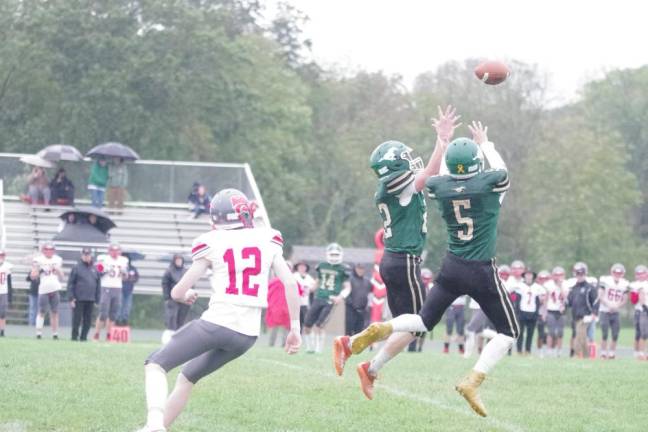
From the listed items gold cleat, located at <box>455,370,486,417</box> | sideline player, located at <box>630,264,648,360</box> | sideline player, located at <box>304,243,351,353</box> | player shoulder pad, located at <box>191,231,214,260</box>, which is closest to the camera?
player shoulder pad, located at <box>191,231,214,260</box>

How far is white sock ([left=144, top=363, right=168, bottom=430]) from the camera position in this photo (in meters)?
7.61

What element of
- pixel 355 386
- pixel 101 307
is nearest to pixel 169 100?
pixel 101 307

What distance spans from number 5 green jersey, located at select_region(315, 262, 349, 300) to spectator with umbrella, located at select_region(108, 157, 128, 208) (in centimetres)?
949

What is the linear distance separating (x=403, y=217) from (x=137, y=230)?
2176 centimetres

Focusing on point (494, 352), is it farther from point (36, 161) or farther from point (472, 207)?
point (36, 161)

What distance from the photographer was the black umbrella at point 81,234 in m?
28.5

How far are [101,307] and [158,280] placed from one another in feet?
21.7

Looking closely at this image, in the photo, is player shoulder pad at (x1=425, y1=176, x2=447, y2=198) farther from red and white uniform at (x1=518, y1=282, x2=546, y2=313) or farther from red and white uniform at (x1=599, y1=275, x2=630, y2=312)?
red and white uniform at (x1=599, y1=275, x2=630, y2=312)

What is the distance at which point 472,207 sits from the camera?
9.18 m

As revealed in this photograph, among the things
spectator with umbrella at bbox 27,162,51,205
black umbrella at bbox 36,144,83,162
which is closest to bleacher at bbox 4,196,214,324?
spectator with umbrella at bbox 27,162,51,205

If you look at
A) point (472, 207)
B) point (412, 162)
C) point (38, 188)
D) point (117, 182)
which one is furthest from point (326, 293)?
point (472, 207)

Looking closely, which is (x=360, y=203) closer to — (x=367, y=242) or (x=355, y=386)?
(x=367, y=242)

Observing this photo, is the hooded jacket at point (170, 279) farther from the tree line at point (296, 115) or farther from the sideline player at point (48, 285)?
the tree line at point (296, 115)

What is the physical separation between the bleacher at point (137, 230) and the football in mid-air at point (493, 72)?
20.1 m
